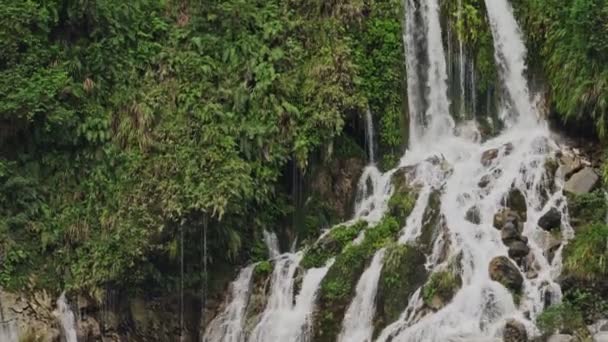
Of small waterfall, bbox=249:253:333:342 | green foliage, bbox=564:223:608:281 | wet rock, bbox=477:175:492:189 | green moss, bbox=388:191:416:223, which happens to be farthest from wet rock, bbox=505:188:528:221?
small waterfall, bbox=249:253:333:342

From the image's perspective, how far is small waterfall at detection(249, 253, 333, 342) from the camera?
50.5ft

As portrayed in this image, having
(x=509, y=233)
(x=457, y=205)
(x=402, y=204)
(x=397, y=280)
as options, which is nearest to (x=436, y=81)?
(x=402, y=204)

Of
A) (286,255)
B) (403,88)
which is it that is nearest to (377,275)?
(286,255)

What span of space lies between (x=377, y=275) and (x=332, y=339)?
4.35 feet

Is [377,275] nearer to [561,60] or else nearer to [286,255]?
[286,255]

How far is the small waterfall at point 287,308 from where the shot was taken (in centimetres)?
1541

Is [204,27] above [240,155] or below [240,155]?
above

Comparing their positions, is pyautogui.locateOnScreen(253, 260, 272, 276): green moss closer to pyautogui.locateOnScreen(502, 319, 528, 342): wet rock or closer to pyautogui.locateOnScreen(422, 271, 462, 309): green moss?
pyautogui.locateOnScreen(422, 271, 462, 309): green moss

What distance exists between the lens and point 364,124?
62.7ft

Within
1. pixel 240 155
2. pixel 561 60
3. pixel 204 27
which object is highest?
pixel 204 27

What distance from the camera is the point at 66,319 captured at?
16844 mm

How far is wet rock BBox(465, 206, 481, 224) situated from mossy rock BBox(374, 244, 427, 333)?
1.22 m

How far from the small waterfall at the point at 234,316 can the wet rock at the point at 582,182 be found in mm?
6099

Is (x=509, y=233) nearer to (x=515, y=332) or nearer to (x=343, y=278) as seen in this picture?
(x=515, y=332)
